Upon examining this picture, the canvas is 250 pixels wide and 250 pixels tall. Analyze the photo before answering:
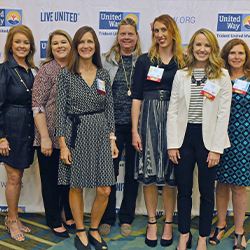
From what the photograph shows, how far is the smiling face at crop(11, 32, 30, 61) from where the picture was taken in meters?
2.30

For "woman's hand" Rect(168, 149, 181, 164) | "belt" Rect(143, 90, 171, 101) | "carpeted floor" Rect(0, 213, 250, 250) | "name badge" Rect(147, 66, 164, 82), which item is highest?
"name badge" Rect(147, 66, 164, 82)

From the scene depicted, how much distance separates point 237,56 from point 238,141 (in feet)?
2.15

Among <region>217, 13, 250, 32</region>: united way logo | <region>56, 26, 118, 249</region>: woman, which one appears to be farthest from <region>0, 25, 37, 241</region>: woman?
<region>217, 13, 250, 32</region>: united way logo

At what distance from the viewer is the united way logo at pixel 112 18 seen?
2.82 m

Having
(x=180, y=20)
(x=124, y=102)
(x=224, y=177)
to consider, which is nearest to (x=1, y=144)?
(x=124, y=102)

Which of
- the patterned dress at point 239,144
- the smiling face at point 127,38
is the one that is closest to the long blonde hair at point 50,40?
the smiling face at point 127,38

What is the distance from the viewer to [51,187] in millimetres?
2465

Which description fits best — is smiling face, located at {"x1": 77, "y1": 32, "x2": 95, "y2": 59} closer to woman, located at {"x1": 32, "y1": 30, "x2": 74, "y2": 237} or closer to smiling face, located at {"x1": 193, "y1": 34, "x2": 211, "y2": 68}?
woman, located at {"x1": 32, "y1": 30, "x2": 74, "y2": 237}

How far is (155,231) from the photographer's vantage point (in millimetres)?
2402

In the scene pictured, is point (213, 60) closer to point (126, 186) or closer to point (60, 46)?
point (60, 46)

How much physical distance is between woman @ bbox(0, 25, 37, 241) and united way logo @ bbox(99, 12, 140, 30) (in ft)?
2.61

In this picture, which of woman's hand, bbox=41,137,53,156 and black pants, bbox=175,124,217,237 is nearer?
black pants, bbox=175,124,217,237

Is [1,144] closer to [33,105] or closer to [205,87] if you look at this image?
[33,105]

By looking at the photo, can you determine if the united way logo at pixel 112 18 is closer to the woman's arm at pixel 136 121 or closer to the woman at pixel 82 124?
the woman at pixel 82 124
